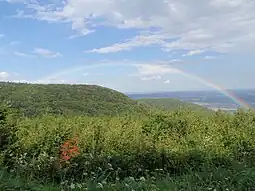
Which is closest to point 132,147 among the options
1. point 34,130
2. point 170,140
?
point 170,140

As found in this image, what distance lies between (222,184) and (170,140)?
5.51 metres

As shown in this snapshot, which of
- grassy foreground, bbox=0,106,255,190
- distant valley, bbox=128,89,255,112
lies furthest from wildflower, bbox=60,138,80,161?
distant valley, bbox=128,89,255,112

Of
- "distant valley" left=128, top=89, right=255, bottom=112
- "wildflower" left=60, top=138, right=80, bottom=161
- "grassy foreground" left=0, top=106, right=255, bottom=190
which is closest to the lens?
"grassy foreground" left=0, top=106, right=255, bottom=190

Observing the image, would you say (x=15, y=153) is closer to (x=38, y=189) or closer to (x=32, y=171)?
(x=32, y=171)

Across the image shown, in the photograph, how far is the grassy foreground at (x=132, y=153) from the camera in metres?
4.37

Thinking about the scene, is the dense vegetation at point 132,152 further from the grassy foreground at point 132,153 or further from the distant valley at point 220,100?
the distant valley at point 220,100

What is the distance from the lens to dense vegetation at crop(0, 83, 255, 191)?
437 centimetres

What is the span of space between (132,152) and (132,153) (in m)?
0.07

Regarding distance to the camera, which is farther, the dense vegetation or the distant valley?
the distant valley

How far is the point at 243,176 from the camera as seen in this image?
4.39m

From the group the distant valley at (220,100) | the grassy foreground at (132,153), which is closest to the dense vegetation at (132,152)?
the grassy foreground at (132,153)

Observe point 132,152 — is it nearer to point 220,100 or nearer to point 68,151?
point 68,151

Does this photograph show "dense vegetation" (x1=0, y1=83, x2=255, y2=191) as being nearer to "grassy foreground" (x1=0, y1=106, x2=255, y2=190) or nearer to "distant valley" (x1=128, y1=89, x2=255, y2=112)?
"grassy foreground" (x1=0, y1=106, x2=255, y2=190)

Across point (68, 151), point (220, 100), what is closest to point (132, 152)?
point (68, 151)
